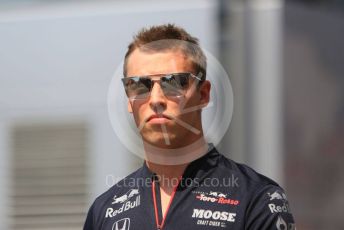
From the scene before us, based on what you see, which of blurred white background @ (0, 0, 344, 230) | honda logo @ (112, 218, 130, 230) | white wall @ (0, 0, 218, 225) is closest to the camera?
honda logo @ (112, 218, 130, 230)

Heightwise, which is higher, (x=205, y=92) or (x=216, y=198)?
(x=205, y=92)

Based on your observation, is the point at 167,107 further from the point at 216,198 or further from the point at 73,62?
the point at 73,62

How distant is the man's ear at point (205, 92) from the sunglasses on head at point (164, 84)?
22 millimetres

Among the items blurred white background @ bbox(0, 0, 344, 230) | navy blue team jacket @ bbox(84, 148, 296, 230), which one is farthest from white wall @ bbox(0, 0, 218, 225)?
navy blue team jacket @ bbox(84, 148, 296, 230)

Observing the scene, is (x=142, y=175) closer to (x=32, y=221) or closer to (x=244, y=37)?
(x=244, y=37)

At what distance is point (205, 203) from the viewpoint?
1.82 m

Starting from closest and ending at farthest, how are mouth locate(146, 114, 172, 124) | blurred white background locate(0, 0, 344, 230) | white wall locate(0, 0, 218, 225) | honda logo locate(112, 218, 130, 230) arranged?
mouth locate(146, 114, 172, 124)
honda logo locate(112, 218, 130, 230)
blurred white background locate(0, 0, 344, 230)
white wall locate(0, 0, 218, 225)

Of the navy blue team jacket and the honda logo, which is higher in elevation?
the navy blue team jacket

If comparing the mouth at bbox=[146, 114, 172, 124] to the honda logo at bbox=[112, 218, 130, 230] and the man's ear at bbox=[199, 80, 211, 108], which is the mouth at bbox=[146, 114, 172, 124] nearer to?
the man's ear at bbox=[199, 80, 211, 108]

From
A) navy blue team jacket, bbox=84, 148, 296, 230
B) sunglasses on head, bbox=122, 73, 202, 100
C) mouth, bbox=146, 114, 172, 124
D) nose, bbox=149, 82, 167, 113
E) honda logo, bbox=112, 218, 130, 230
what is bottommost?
honda logo, bbox=112, 218, 130, 230

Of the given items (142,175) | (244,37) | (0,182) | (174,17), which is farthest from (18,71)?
(142,175)

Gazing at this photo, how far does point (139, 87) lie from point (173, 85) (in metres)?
0.09

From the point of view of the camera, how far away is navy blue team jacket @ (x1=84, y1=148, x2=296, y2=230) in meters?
1.77

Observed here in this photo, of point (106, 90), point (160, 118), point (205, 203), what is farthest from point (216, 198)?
point (106, 90)
